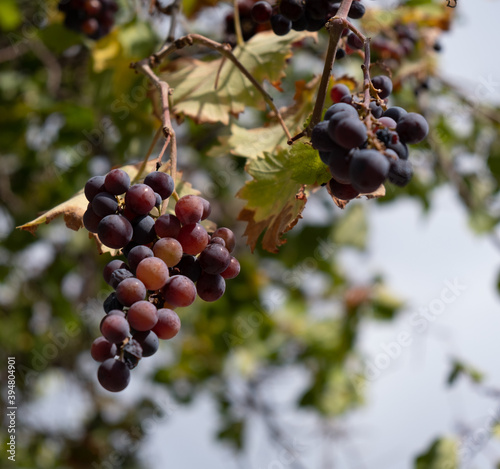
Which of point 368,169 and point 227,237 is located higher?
point 368,169

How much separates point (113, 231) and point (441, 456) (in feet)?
5.99

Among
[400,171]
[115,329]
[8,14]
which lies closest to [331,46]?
[400,171]

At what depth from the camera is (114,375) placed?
79 centimetres

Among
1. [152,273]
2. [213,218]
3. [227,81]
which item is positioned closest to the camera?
[152,273]

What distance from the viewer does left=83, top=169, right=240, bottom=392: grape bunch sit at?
81 cm

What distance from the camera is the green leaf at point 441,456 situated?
2.14 metres

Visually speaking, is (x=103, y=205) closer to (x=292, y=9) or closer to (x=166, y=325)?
(x=166, y=325)

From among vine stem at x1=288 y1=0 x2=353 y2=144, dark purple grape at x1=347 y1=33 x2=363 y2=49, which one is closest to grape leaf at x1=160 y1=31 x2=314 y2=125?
dark purple grape at x1=347 y1=33 x2=363 y2=49

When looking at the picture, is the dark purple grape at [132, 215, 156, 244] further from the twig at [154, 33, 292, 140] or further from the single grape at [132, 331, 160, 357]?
the twig at [154, 33, 292, 140]

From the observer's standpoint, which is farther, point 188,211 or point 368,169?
point 188,211

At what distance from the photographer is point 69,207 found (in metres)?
1.09

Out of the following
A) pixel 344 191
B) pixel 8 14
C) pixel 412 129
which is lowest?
pixel 8 14

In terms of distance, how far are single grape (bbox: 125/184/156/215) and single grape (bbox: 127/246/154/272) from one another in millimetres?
64

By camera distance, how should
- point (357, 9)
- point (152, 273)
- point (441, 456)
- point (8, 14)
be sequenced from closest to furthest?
point (152, 273) → point (357, 9) → point (441, 456) → point (8, 14)
